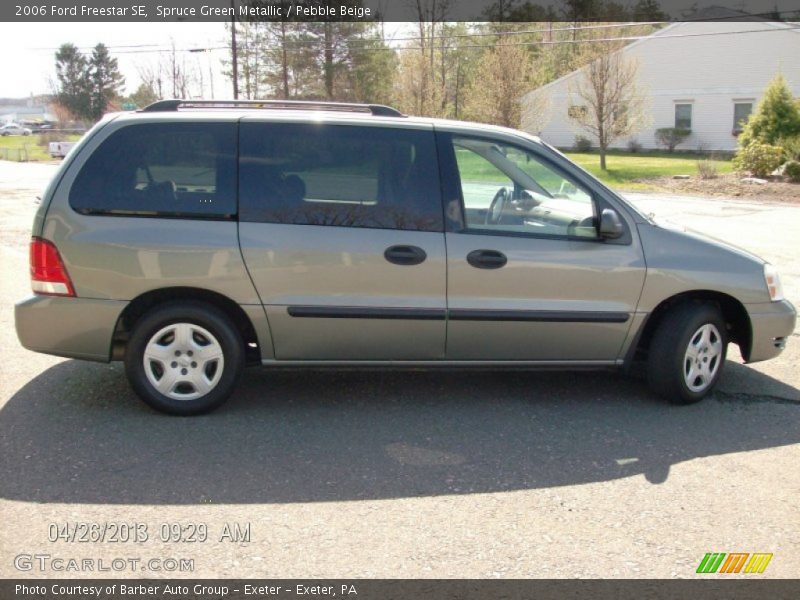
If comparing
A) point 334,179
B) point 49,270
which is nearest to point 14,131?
point 49,270

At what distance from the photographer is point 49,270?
4.88m

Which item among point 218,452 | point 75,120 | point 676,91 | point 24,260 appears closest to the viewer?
point 218,452

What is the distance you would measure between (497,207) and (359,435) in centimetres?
170

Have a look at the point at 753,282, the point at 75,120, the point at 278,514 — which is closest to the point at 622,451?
the point at 753,282

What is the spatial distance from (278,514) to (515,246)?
225 cm

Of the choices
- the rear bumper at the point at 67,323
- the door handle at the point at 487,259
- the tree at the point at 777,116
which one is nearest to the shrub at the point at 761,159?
the tree at the point at 777,116

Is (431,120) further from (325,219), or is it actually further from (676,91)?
(676,91)

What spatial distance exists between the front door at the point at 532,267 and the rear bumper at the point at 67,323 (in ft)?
6.78

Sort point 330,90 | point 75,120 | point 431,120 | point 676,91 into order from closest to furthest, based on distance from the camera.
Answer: point 431,120 → point 330,90 → point 676,91 → point 75,120

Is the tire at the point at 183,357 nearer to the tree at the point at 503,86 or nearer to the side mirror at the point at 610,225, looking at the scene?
the side mirror at the point at 610,225

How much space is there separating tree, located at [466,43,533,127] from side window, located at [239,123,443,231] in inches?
1009

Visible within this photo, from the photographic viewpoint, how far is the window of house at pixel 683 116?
42312 mm

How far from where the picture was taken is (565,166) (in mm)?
5277
